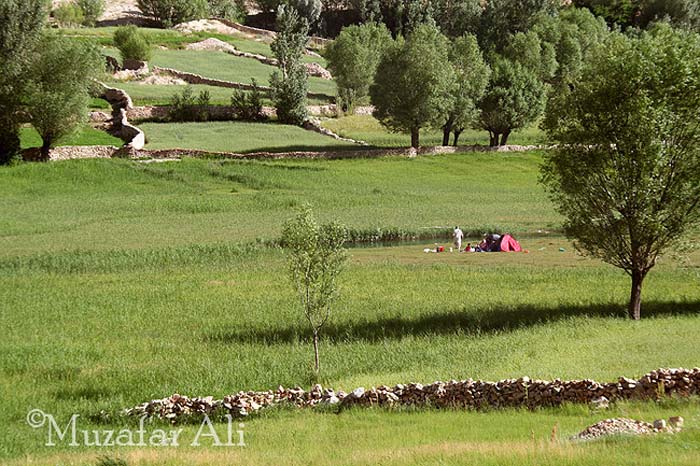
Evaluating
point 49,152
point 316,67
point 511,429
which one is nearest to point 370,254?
point 511,429

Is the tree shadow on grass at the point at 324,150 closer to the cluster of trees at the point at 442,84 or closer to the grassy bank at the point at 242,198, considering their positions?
the grassy bank at the point at 242,198

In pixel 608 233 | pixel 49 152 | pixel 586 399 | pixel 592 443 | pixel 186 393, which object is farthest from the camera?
pixel 49 152

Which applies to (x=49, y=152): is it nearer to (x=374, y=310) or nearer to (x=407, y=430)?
(x=374, y=310)

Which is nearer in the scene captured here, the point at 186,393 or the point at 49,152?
the point at 186,393

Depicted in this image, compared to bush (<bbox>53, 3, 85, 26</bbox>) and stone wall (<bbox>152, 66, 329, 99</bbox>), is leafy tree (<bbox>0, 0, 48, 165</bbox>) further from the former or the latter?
bush (<bbox>53, 3, 85, 26</bbox>)

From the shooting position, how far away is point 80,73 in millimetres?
82125

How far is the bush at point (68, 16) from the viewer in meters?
180

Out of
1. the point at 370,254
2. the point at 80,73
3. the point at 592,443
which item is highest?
the point at 80,73

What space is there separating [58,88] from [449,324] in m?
A: 63.6

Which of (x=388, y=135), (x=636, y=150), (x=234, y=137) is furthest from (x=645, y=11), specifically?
(x=636, y=150)

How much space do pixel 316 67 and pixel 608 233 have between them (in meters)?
135

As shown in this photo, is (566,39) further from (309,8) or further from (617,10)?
(309,8)

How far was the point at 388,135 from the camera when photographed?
109938 mm

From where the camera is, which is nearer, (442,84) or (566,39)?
(442,84)
